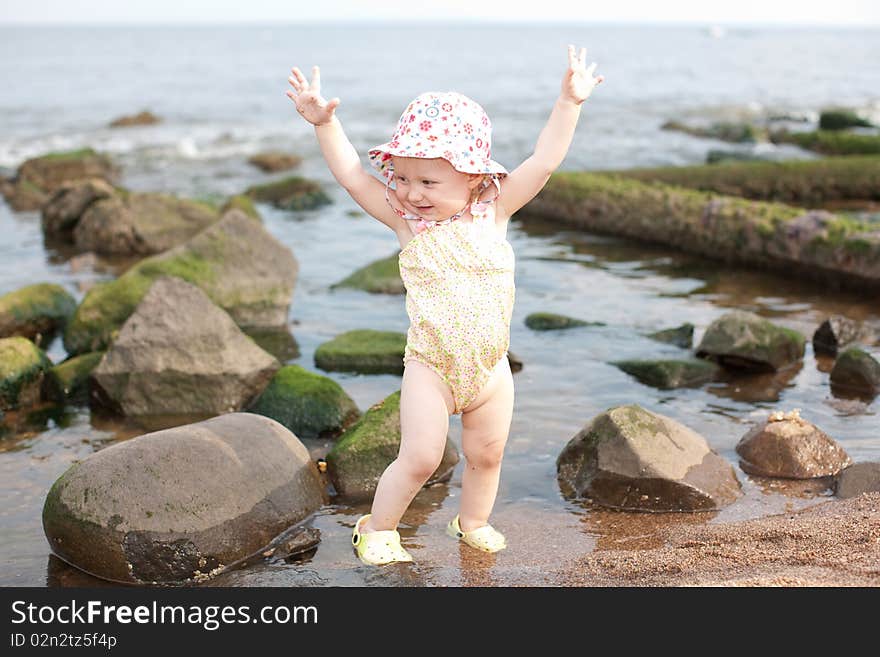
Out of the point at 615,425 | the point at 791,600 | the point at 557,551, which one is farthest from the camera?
the point at 615,425

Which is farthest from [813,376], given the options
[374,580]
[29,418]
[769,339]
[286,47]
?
[286,47]

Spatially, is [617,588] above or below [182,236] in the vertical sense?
above

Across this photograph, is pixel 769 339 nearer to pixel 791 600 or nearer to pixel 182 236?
pixel 791 600

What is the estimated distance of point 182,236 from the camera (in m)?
14.6

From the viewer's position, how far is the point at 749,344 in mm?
8406

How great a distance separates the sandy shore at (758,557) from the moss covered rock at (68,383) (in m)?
4.66

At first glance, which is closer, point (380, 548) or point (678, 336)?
point (380, 548)

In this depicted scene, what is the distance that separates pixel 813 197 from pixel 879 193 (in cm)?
99

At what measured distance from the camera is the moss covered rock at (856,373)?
782 centimetres

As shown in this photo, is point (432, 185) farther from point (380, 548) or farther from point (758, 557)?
point (758, 557)

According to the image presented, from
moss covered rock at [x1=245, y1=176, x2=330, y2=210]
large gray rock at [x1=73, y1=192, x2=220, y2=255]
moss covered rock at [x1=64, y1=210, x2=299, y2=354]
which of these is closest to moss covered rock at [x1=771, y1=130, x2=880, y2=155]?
moss covered rock at [x1=245, y1=176, x2=330, y2=210]

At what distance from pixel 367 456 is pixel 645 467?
1.63m

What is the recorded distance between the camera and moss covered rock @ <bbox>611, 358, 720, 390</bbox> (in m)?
8.16

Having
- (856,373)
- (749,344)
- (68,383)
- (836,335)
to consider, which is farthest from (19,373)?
(836,335)
